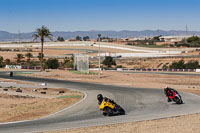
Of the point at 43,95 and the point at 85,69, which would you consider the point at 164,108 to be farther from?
the point at 85,69

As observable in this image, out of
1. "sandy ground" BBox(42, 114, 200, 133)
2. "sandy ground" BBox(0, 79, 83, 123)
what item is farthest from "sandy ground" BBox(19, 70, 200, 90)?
"sandy ground" BBox(42, 114, 200, 133)

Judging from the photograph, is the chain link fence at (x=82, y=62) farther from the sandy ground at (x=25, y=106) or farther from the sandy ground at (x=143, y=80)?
the sandy ground at (x=25, y=106)

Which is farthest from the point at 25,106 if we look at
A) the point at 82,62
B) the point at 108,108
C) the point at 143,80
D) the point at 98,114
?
the point at 82,62

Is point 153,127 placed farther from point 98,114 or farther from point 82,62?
point 82,62

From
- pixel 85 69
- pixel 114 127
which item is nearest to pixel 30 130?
pixel 114 127

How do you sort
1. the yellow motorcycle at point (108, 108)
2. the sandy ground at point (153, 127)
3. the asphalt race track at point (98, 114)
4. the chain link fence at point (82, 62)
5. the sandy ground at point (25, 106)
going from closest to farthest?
the sandy ground at point (153, 127)
the asphalt race track at point (98, 114)
the yellow motorcycle at point (108, 108)
the sandy ground at point (25, 106)
the chain link fence at point (82, 62)

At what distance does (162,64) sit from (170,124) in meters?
75.8

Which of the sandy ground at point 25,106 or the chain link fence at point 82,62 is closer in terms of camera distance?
the sandy ground at point 25,106

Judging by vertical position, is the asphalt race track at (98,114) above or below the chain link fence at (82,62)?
below

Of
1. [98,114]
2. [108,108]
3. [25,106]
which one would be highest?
[108,108]

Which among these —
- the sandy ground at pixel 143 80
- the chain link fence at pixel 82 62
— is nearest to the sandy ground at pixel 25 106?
the sandy ground at pixel 143 80

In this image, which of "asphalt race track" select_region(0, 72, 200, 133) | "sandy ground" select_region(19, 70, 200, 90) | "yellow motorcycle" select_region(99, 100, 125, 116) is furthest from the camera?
"sandy ground" select_region(19, 70, 200, 90)

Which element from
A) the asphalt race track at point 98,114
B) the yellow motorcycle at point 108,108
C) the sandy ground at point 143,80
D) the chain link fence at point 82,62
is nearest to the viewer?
the asphalt race track at point 98,114

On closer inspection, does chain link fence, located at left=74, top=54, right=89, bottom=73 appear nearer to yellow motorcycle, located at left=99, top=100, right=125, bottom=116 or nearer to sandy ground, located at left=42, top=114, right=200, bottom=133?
yellow motorcycle, located at left=99, top=100, right=125, bottom=116
